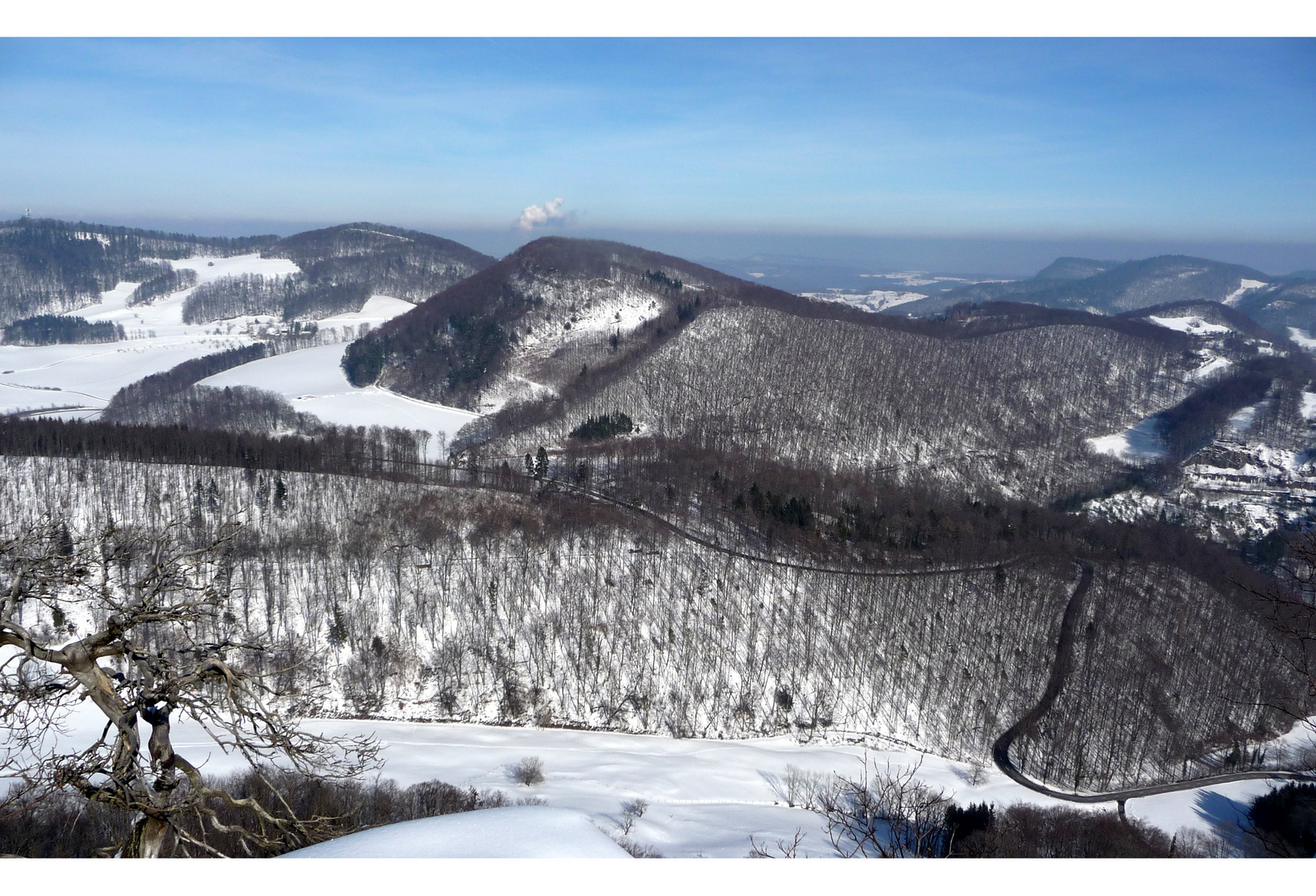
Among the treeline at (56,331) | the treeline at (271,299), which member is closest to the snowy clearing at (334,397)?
the treeline at (56,331)

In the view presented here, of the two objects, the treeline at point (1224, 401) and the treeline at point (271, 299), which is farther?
the treeline at point (271, 299)

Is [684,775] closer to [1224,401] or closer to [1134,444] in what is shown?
[1134,444]

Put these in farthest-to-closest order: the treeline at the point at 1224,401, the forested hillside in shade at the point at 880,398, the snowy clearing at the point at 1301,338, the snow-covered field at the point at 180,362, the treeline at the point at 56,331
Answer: the snowy clearing at the point at 1301,338, the treeline at the point at 56,331, the treeline at the point at 1224,401, the snow-covered field at the point at 180,362, the forested hillside in shade at the point at 880,398

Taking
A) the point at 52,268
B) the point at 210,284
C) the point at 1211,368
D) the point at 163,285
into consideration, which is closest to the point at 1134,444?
the point at 1211,368

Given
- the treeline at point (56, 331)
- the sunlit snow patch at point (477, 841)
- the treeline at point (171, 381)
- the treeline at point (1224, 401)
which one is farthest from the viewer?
the treeline at point (56, 331)

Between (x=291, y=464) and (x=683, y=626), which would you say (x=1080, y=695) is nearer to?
(x=683, y=626)

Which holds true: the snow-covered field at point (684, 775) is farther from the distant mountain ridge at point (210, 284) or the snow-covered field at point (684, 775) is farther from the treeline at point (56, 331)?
the distant mountain ridge at point (210, 284)

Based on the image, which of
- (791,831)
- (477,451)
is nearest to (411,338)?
(477,451)
